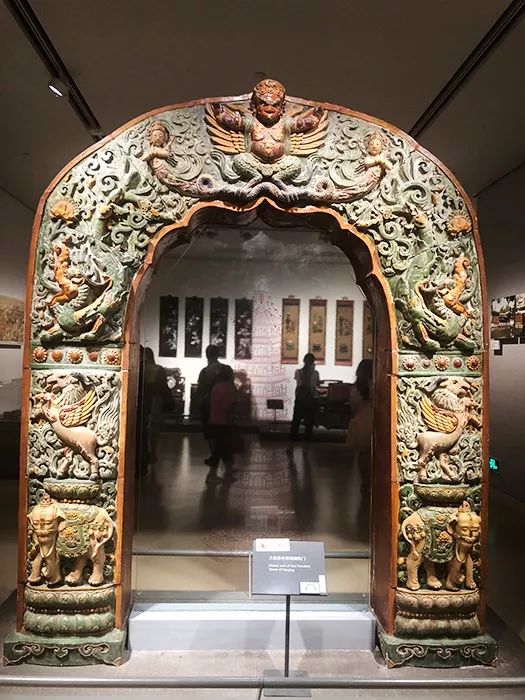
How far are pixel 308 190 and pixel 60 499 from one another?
2.27 metres

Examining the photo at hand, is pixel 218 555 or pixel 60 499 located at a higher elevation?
pixel 60 499

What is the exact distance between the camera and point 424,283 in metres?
3.04

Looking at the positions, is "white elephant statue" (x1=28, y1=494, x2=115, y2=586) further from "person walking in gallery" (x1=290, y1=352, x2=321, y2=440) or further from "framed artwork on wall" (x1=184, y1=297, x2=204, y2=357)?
"person walking in gallery" (x1=290, y1=352, x2=321, y2=440)

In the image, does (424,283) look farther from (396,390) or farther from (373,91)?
(373,91)

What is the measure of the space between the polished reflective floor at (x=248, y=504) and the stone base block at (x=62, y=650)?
0.99 meters

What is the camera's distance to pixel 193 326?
3.93m

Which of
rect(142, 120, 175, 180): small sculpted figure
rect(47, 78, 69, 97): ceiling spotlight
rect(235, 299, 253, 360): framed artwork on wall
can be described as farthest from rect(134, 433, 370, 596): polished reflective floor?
rect(47, 78, 69, 97): ceiling spotlight

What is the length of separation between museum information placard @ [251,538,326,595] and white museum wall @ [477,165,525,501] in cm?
250

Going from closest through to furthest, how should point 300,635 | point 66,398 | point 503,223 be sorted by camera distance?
point 66,398
point 300,635
point 503,223

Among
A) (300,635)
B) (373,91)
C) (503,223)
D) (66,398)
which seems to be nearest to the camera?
(66,398)

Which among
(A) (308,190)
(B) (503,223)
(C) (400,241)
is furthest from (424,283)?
(B) (503,223)

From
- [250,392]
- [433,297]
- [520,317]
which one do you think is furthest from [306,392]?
[520,317]

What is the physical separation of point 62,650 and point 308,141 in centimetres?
324

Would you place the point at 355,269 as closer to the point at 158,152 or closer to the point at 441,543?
the point at 158,152
